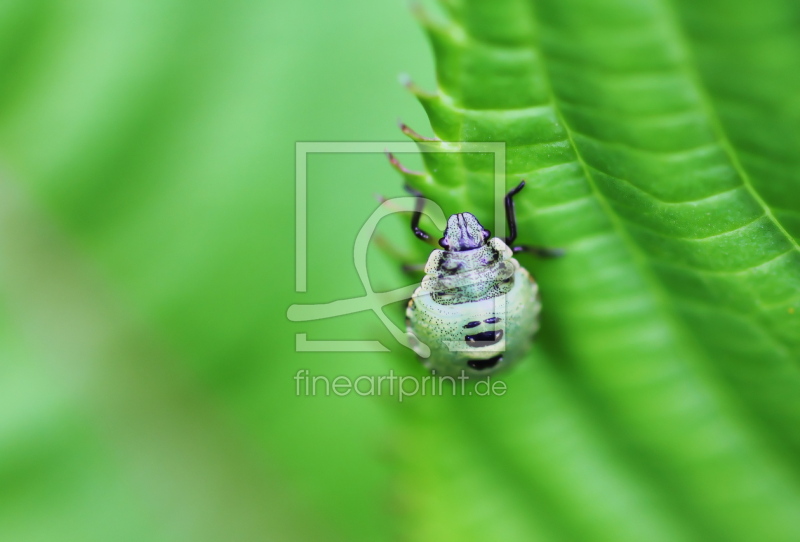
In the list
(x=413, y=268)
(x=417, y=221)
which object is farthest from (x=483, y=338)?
(x=417, y=221)

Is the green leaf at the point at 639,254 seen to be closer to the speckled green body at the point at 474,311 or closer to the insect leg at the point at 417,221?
the speckled green body at the point at 474,311

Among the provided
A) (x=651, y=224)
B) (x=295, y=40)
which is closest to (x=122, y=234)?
(x=295, y=40)

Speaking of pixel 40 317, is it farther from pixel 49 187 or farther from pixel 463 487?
pixel 463 487

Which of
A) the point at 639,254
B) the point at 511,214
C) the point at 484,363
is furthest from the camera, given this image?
the point at 484,363

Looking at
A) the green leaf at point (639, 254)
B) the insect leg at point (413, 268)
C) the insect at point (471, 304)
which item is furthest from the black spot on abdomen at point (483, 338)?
the insect leg at point (413, 268)

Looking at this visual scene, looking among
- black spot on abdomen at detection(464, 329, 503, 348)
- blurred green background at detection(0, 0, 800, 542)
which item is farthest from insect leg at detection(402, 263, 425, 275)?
black spot on abdomen at detection(464, 329, 503, 348)

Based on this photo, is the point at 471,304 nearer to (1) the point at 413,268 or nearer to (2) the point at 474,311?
(2) the point at 474,311
